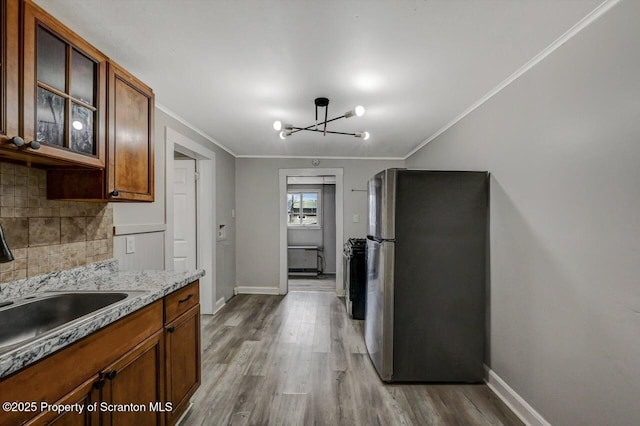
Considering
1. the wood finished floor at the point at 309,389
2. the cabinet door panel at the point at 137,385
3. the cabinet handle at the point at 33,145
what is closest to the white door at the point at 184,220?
the wood finished floor at the point at 309,389

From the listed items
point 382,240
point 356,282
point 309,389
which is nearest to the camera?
point 309,389

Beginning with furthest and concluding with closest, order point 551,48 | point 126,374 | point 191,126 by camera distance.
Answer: point 191,126
point 551,48
point 126,374

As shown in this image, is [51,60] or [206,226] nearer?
[51,60]

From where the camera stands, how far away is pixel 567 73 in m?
1.57

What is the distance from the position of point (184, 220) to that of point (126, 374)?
8.71 feet

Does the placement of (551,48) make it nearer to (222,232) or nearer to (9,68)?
(9,68)

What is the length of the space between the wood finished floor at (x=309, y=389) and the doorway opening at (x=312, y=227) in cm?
309

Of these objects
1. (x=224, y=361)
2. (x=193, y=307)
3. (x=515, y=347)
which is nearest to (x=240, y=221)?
(x=224, y=361)

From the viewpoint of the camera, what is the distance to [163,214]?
2695 millimetres

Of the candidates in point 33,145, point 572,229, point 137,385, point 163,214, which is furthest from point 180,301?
point 572,229

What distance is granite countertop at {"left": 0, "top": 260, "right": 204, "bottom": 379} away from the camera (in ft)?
2.80

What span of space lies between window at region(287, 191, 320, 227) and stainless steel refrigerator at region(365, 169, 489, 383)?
4.53 m

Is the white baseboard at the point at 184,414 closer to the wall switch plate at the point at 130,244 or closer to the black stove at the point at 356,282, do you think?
the wall switch plate at the point at 130,244

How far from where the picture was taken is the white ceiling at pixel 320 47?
1.36m
